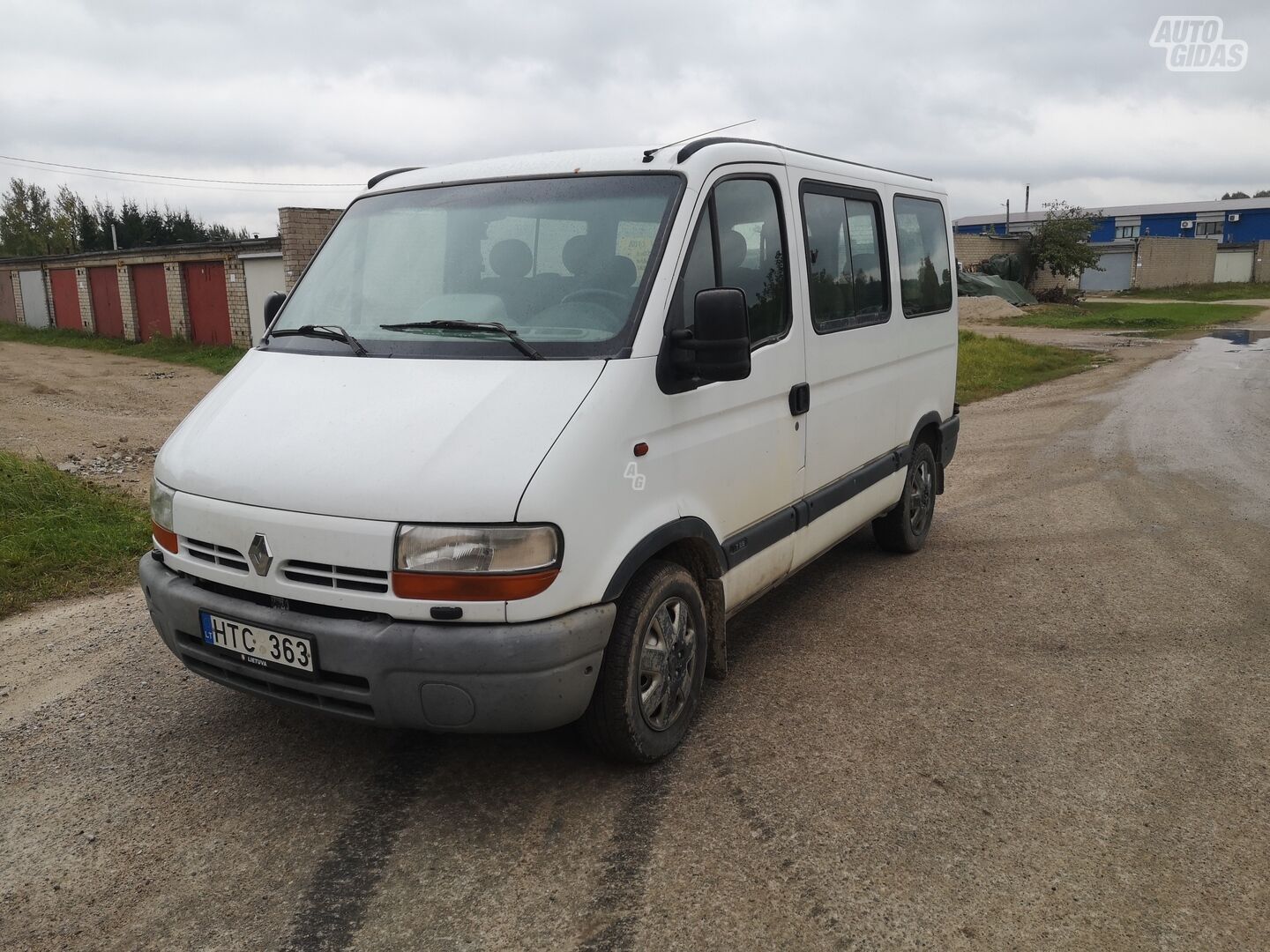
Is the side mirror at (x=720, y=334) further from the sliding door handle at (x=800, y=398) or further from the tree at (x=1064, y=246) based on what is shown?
the tree at (x=1064, y=246)

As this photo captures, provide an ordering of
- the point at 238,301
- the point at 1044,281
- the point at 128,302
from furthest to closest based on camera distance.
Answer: the point at 1044,281, the point at 128,302, the point at 238,301

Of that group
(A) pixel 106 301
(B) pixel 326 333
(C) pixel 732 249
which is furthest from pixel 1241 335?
(A) pixel 106 301

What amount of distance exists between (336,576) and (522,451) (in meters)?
0.70

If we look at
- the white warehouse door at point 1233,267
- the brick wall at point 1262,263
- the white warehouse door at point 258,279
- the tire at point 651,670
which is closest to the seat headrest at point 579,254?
the tire at point 651,670

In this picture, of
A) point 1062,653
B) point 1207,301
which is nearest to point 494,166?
point 1062,653

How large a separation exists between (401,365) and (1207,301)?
46.0 metres

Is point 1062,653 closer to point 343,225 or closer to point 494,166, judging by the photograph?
point 494,166

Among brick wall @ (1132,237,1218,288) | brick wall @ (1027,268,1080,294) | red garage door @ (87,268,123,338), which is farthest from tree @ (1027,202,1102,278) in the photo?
red garage door @ (87,268,123,338)

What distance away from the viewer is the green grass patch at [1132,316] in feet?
93.8

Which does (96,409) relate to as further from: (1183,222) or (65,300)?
(1183,222)

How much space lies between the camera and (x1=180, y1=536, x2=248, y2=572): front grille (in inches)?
135

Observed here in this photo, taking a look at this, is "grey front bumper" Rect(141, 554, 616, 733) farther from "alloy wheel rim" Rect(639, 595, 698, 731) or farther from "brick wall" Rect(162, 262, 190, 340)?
"brick wall" Rect(162, 262, 190, 340)

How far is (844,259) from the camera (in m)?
5.15

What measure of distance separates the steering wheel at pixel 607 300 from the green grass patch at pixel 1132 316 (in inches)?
1062
